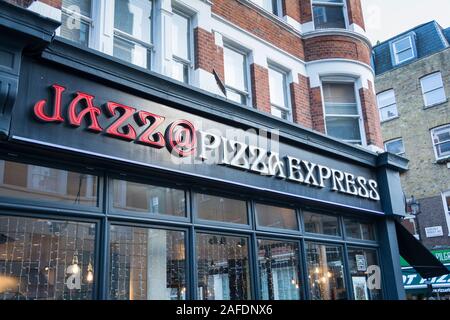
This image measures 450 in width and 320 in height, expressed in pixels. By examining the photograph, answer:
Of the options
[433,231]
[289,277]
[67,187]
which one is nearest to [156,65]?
[67,187]

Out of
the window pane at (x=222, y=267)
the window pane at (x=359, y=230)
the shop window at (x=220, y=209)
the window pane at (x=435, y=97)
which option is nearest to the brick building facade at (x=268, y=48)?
the window pane at (x=359, y=230)

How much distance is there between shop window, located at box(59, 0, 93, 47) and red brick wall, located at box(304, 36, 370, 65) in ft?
18.1

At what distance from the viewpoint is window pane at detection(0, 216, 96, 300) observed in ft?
16.2

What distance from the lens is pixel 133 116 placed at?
6.12 metres

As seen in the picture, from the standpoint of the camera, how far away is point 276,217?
8.20m

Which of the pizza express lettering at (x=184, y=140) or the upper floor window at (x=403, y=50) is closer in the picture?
the pizza express lettering at (x=184, y=140)

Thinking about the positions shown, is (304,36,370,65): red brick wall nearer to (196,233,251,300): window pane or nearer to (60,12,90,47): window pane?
(196,233,251,300): window pane

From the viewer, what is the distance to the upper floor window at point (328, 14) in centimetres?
1110

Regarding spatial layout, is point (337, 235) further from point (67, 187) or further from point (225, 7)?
point (67, 187)

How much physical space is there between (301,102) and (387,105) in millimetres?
16688

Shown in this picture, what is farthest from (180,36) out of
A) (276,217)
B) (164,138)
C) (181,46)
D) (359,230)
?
(359,230)

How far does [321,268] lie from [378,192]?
2.69m

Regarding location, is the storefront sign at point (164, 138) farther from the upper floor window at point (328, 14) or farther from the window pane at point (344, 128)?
the upper floor window at point (328, 14)

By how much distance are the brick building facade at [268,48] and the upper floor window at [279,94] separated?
3 cm
